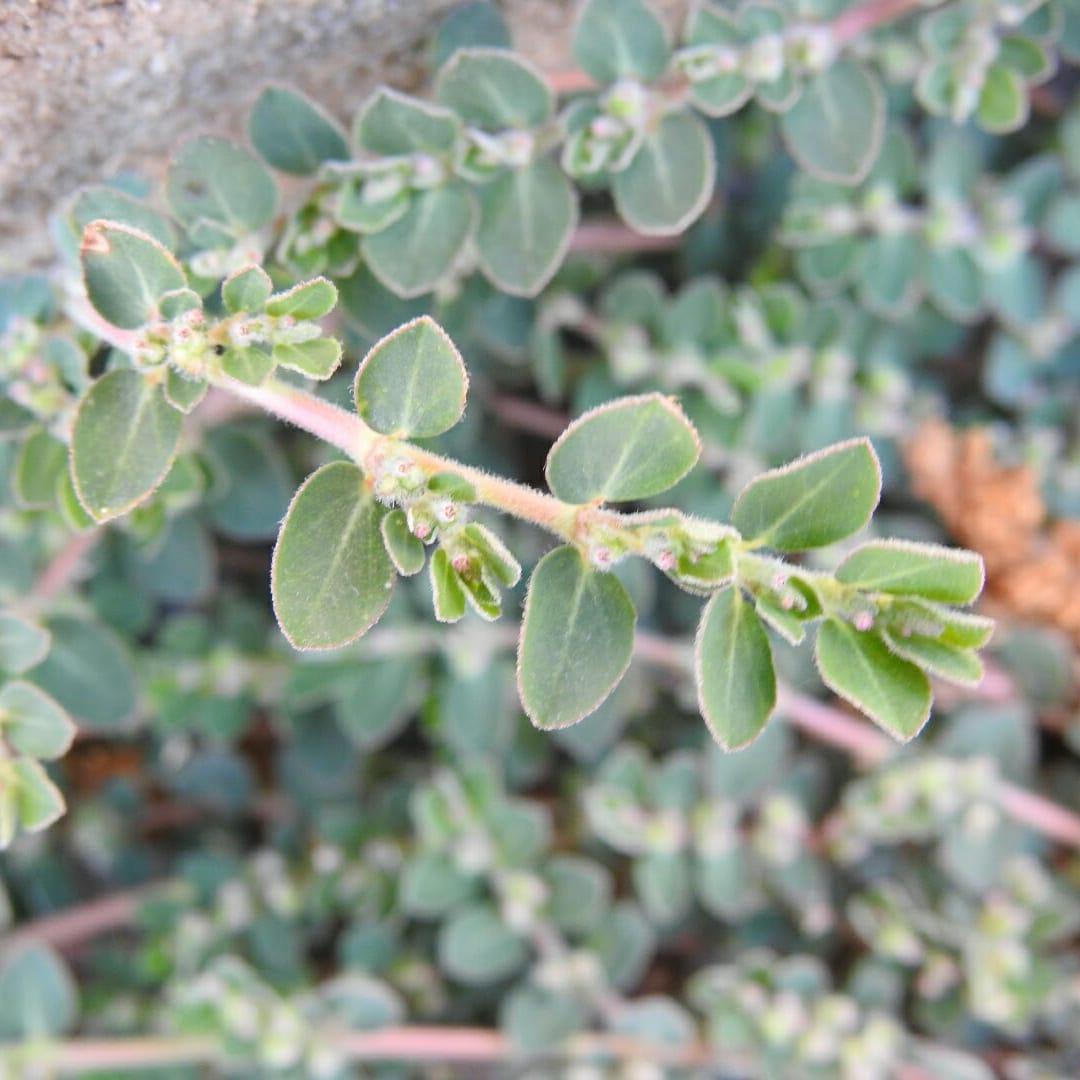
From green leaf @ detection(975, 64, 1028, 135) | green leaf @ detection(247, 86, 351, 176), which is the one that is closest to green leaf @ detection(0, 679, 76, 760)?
green leaf @ detection(247, 86, 351, 176)

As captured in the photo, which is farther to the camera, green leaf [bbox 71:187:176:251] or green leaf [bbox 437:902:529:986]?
green leaf [bbox 437:902:529:986]

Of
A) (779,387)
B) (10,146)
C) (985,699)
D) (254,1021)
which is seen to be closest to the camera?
(10,146)

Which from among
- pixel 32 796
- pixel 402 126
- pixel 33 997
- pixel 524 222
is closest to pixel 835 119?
pixel 524 222

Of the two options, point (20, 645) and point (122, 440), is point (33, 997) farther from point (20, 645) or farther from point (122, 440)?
point (122, 440)

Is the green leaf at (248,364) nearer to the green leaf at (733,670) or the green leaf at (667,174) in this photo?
the green leaf at (733,670)

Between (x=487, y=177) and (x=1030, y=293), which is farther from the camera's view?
(x=1030, y=293)

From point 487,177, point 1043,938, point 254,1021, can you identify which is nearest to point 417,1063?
point 254,1021

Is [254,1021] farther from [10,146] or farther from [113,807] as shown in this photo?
[10,146]

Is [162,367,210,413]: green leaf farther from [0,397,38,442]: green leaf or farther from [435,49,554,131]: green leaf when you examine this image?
[435,49,554,131]: green leaf
